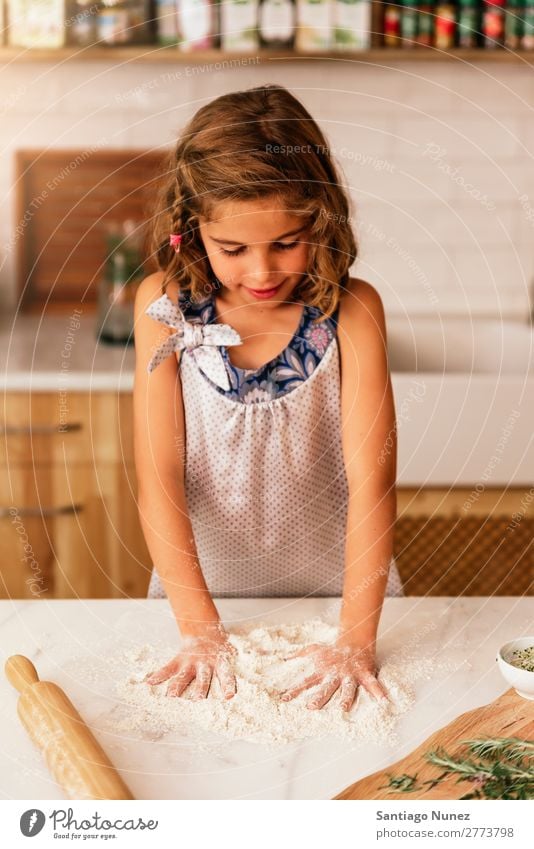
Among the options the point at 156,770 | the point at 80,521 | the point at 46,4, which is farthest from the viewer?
the point at 80,521

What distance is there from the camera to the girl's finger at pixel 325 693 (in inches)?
25.2

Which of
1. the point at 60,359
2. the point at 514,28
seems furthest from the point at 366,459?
the point at 514,28

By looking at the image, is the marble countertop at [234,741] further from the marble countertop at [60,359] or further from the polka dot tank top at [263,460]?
the marble countertop at [60,359]

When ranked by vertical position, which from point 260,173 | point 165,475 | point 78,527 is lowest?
point 78,527

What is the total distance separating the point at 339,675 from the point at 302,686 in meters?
0.03

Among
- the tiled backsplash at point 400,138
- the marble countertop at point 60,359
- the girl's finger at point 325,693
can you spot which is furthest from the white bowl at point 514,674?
the tiled backsplash at point 400,138

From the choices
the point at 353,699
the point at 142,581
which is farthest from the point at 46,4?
the point at 353,699

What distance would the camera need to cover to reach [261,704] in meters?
0.64

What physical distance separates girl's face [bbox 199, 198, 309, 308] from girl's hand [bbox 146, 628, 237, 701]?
274 mm

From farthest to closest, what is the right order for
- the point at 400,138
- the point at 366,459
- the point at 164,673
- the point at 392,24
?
the point at 400,138
the point at 392,24
the point at 366,459
the point at 164,673

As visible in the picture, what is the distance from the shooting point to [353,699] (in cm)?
65

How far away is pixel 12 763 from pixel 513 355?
99cm

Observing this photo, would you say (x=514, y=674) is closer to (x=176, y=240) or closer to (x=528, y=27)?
(x=176, y=240)
